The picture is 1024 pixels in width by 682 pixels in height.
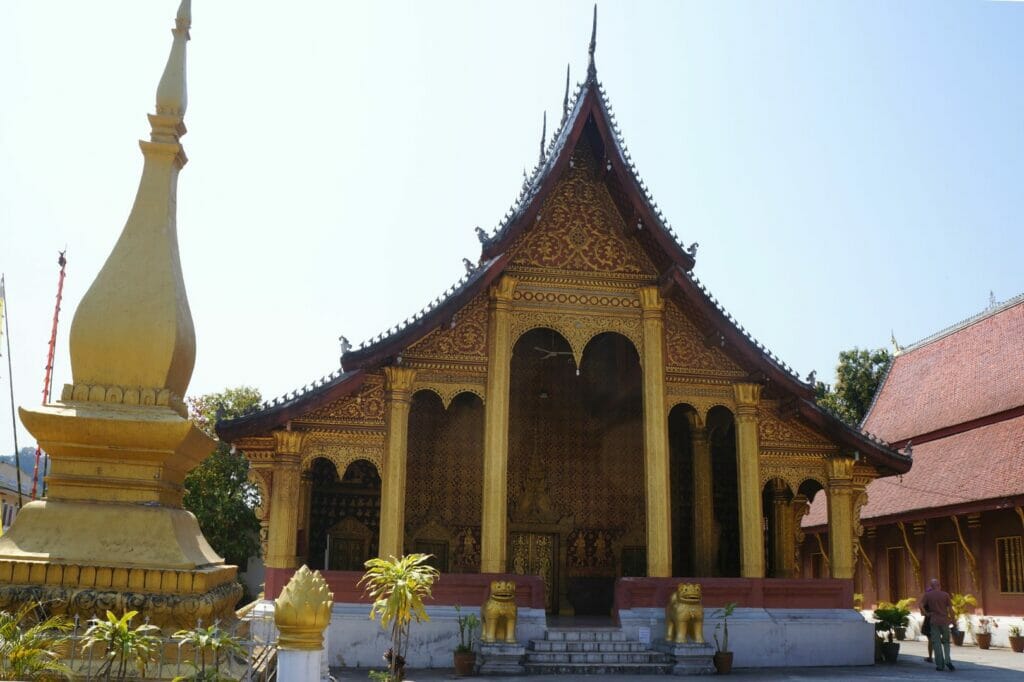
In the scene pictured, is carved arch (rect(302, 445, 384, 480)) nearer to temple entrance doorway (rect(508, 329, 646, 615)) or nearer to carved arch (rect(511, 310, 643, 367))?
carved arch (rect(511, 310, 643, 367))

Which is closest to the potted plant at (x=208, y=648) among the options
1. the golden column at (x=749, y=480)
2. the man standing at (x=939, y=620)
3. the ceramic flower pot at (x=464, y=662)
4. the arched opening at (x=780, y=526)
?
the ceramic flower pot at (x=464, y=662)

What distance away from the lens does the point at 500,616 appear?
11094 millimetres

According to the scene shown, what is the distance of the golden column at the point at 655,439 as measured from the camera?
12.3 metres

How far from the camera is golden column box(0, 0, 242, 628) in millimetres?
4719

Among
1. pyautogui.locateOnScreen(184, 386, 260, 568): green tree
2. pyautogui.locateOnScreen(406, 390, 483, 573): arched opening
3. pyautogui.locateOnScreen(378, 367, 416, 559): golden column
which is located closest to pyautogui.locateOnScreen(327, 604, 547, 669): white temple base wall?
pyautogui.locateOnScreen(378, 367, 416, 559): golden column

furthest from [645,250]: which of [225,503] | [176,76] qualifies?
[225,503]

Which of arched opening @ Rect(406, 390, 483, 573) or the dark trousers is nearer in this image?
the dark trousers

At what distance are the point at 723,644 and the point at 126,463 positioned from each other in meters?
8.74

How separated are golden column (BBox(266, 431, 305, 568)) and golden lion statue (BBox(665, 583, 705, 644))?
15.9ft

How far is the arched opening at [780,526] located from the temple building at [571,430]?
0.11ft

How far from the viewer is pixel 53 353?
61.4 feet

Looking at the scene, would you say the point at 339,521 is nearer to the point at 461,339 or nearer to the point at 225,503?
the point at 461,339

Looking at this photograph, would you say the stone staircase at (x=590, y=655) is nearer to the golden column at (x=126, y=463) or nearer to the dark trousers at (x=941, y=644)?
the dark trousers at (x=941, y=644)

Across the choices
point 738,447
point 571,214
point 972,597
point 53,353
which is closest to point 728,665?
point 738,447
